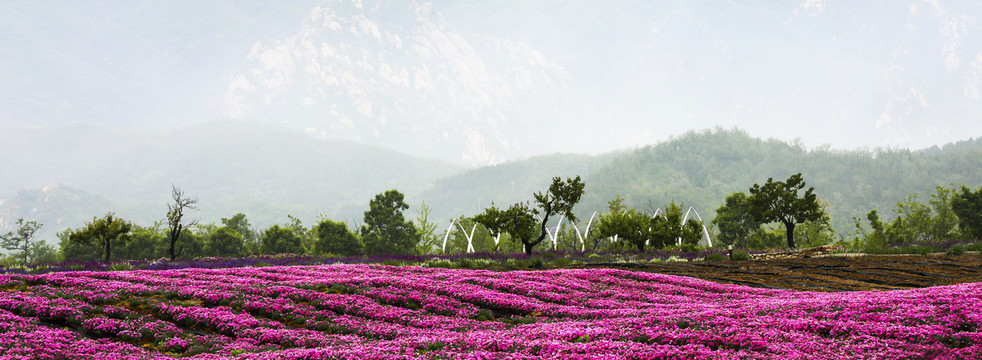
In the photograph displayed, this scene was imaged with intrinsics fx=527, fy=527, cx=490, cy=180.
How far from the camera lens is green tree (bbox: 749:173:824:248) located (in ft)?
133

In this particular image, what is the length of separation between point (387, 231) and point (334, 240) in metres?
6.51

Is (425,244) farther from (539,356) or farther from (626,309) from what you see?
(539,356)

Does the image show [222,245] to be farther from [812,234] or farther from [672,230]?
[812,234]

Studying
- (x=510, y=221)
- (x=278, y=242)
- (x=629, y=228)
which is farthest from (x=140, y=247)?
(x=629, y=228)

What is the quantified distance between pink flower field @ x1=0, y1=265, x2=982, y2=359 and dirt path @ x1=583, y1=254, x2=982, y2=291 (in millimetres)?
5103

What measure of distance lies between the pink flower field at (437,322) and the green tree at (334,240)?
32.5m

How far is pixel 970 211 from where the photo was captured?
148ft

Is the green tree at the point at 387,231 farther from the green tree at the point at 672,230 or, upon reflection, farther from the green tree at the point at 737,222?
the green tree at the point at 737,222

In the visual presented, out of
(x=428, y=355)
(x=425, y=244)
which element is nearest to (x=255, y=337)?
(x=428, y=355)

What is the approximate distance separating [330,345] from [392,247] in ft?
144

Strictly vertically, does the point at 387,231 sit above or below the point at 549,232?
above

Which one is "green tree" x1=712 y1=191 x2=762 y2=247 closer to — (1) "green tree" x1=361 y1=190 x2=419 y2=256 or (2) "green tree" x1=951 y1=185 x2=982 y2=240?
(2) "green tree" x1=951 y1=185 x2=982 y2=240

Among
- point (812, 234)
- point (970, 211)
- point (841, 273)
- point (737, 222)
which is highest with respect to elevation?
point (970, 211)

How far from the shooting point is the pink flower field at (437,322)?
286 inches
